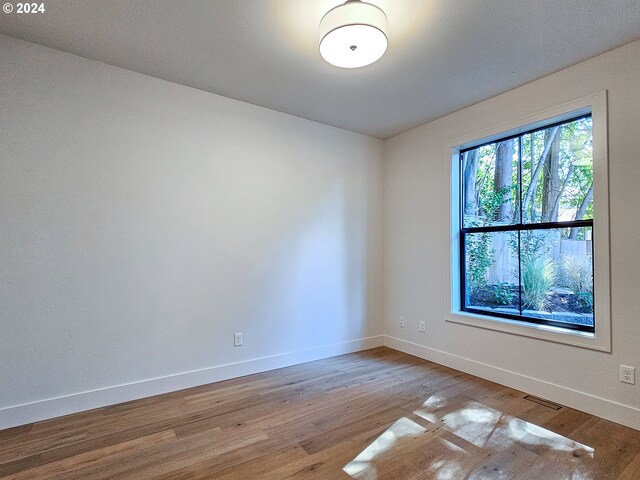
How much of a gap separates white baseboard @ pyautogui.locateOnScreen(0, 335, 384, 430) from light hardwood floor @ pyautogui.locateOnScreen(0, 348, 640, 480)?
0.07 meters

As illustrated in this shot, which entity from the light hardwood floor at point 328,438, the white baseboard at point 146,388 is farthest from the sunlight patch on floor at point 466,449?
the white baseboard at point 146,388

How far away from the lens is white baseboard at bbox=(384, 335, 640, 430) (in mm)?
2271

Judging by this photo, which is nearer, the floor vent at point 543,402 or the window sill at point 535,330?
the window sill at point 535,330

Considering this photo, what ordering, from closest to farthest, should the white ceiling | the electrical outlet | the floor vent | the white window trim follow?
the white ceiling < the electrical outlet < the white window trim < the floor vent

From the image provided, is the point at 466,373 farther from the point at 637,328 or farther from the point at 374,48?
the point at 374,48

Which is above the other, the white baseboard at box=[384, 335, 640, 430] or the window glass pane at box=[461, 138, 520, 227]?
the window glass pane at box=[461, 138, 520, 227]

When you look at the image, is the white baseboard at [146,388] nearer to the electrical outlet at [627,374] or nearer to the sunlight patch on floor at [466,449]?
the sunlight patch on floor at [466,449]

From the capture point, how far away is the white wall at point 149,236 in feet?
7.55

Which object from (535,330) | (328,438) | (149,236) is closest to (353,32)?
(149,236)

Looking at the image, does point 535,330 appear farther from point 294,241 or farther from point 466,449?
point 294,241

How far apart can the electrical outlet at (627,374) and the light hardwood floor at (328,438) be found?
320mm

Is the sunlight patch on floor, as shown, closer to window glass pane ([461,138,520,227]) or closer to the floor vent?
the floor vent

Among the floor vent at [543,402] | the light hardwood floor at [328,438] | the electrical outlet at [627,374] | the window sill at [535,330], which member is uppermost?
the window sill at [535,330]

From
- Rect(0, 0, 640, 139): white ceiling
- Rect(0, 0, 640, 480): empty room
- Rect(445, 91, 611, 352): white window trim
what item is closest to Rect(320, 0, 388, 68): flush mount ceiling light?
Rect(0, 0, 640, 480): empty room
